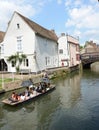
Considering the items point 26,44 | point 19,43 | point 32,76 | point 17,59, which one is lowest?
point 32,76

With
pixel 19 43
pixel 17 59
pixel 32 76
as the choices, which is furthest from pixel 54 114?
pixel 19 43

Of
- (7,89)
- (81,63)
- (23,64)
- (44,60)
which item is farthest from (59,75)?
(81,63)

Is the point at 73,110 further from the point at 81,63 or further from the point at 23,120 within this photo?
the point at 81,63

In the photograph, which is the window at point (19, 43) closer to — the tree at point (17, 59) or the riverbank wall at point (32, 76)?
the tree at point (17, 59)

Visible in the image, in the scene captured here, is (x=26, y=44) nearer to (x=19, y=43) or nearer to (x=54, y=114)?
(x=19, y=43)

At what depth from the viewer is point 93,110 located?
1723 cm

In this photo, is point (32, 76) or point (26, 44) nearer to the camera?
point (32, 76)

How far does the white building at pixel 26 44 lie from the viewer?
3659 cm

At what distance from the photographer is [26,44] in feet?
123

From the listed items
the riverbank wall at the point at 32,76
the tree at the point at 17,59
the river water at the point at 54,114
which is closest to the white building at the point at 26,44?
the tree at the point at 17,59

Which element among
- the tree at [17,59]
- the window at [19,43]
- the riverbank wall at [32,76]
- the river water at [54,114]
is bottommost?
the river water at [54,114]

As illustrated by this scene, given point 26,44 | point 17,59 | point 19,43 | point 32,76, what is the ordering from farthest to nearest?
point 19,43, point 26,44, point 17,59, point 32,76

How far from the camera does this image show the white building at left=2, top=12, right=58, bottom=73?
3659 cm

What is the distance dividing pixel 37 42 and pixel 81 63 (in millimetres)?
29032
